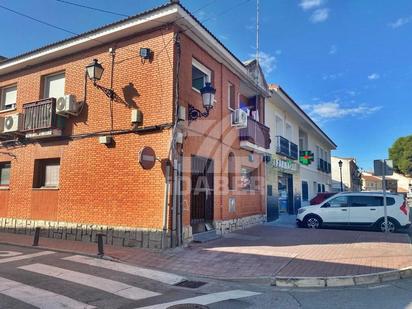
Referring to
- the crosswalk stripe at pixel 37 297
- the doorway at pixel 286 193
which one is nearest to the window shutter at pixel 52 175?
the crosswalk stripe at pixel 37 297

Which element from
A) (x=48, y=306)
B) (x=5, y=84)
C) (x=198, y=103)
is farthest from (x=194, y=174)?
(x=5, y=84)

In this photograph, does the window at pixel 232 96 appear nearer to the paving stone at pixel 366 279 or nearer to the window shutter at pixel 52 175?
the window shutter at pixel 52 175

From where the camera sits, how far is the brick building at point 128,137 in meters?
9.39

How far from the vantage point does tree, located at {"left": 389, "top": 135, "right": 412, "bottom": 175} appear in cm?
5350

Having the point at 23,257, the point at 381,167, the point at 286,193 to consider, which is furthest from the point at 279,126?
the point at 23,257

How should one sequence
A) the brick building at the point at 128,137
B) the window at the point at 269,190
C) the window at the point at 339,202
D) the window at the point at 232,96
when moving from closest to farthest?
the brick building at the point at 128,137, the window at the point at 232,96, the window at the point at 339,202, the window at the point at 269,190

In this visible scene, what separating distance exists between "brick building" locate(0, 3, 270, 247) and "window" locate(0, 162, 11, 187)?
4 cm

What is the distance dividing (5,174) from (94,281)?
364 inches

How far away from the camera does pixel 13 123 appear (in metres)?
12.1

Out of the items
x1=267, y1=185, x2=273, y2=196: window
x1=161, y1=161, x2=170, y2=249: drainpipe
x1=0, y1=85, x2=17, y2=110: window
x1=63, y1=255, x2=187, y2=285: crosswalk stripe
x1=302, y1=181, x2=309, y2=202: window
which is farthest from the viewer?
x1=302, y1=181, x2=309, y2=202: window

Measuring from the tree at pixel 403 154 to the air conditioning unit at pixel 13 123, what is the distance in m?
56.2

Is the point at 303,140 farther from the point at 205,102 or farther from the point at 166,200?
the point at 166,200

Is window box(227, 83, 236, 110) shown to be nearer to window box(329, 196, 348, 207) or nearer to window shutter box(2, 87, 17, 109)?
window box(329, 196, 348, 207)

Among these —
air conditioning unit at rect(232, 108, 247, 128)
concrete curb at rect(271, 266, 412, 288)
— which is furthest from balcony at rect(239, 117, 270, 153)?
concrete curb at rect(271, 266, 412, 288)
